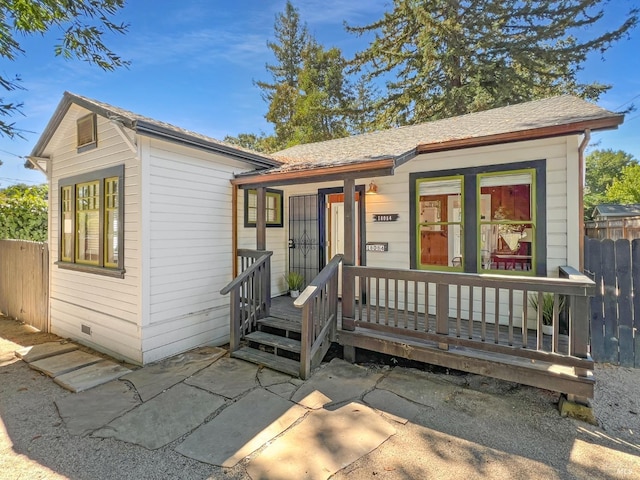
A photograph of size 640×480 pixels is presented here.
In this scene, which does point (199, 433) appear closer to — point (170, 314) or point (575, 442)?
point (170, 314)

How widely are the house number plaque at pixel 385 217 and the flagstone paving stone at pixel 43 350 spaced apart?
17.7 feet

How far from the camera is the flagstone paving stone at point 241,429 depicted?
2.63m

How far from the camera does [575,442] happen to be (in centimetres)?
271

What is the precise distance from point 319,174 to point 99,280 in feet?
13.0

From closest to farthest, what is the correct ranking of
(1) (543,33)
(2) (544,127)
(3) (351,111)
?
(2) (544,127)
(1) (543,33)
(3) (351,111)

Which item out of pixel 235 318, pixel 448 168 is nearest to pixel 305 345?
pixel 235 318

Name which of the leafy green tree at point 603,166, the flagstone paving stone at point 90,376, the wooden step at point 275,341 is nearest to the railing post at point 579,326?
the wooden step at point 275,341

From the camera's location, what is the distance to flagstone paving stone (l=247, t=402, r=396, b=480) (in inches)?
95.0

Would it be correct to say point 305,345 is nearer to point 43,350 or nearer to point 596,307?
point 596,307

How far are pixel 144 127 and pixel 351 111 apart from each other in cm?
1386

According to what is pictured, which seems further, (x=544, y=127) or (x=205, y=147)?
(x=205, y=147)

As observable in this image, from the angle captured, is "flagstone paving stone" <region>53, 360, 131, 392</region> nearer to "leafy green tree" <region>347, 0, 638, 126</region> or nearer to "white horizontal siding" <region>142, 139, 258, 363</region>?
"white horizontal siding" <region>142, 139, 258, 363</region>

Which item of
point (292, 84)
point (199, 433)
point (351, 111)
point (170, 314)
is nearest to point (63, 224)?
point (170, 314)

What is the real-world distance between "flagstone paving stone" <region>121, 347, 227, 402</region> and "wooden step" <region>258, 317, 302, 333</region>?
728 millimetres
